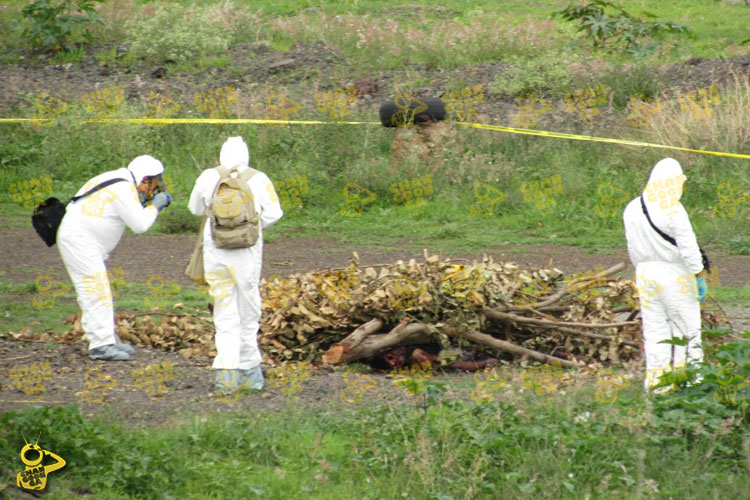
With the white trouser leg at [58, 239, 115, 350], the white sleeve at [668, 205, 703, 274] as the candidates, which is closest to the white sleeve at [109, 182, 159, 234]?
the white trouser leg at [58, 239, 115, 350]

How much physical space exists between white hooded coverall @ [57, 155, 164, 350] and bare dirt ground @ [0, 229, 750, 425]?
14.3 inches

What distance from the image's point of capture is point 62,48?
64.1 feet

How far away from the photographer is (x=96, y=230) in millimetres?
8367

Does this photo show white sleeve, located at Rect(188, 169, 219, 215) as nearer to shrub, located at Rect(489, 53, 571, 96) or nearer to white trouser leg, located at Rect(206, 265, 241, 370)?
white trouser leg, located at Rect(206, 265, 241, 370)

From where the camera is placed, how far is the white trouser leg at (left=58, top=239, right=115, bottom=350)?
8312mm

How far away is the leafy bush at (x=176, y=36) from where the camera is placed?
19.1 metres

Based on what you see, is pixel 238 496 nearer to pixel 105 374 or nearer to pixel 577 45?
pixel 105 374

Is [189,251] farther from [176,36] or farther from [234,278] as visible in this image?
[176,36]

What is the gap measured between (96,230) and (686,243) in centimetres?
472

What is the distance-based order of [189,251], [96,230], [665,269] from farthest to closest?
[189,251]
[96,230]
[665,269]

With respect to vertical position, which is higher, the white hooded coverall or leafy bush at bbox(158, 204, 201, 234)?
the white hooded coverall

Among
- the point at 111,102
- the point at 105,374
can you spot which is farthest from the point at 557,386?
the point at 111,102

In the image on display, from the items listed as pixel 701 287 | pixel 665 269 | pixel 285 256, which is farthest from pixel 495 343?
pixel 285 256

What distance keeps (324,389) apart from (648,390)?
2.42 meters
